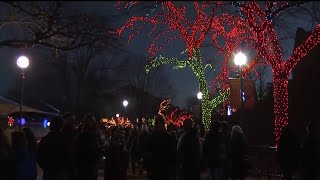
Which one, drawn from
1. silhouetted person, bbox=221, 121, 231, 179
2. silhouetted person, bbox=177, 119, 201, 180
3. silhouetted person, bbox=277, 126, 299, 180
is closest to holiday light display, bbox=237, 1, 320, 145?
silhouetted person, bbox=277, 126, 299, 180

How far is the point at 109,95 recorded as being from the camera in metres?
96.2

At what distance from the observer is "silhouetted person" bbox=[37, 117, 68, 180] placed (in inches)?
402

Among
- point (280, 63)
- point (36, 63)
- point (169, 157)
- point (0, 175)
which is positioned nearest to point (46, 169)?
point (0, 175)

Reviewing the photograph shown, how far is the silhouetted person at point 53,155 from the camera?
402 inches

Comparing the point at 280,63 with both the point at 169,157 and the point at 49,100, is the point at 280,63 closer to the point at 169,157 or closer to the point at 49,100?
the point at 169,157

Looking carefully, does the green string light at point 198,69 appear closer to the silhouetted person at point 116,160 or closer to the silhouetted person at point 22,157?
the silhouetted person at point 116,160

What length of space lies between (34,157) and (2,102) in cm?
2585

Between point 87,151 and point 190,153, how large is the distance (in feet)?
7.30

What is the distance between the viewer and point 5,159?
1000 centimetres

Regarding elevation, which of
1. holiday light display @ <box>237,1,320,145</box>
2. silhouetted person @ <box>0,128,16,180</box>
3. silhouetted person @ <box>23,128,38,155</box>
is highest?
holiday light display @ <box>237,1,320,145</box>

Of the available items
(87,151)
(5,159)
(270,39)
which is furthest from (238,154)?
(270,39)

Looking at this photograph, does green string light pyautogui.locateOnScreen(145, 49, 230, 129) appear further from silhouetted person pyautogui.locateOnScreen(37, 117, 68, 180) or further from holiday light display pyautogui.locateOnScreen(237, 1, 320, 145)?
silhouetted person pyautogui.locateOnScreen(37, 117, 68, 180)

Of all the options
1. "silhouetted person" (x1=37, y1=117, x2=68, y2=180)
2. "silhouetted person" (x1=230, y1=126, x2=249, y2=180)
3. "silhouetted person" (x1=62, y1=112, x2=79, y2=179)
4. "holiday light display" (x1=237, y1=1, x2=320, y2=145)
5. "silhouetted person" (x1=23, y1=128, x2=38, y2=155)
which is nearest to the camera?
"silhouetted person" (x1=37, y1=117, x2=68, y2=180)

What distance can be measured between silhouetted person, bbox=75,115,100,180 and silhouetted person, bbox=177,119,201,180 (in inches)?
72.7
